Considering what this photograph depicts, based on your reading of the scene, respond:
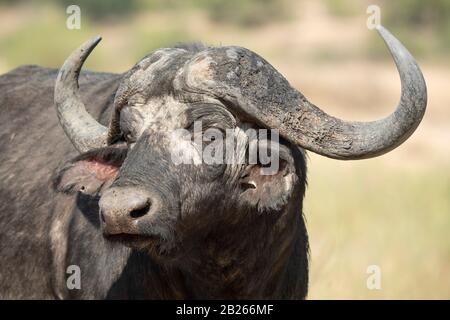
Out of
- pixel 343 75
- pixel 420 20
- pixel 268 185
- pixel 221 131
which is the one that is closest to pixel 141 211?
pixel 221 131

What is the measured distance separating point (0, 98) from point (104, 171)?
2255 mm

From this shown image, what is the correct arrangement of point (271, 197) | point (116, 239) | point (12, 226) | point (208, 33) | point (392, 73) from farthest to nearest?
point (208, 33), point (392, 73), point (12, 226), point (271, 197), point (116, 239)

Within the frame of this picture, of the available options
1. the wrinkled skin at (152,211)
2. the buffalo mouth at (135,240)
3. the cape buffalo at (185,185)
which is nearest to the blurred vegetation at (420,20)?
the wrinkled skin at (152,211)

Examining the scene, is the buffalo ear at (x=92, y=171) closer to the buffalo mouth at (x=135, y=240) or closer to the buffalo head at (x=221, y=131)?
the buffalo head at (x=221, y=131)

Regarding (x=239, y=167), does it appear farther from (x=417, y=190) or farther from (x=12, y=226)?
(x=417, y=190)

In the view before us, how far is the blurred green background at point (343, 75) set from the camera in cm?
1114

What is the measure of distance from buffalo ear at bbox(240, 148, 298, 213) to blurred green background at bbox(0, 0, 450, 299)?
3749 millimetres

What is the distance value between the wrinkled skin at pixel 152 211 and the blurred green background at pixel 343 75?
3.28 metres

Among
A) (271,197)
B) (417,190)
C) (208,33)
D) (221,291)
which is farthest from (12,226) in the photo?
(208,33)

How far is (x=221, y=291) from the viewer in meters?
6.56

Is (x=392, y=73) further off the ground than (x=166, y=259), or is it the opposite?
(x=392, y=73)

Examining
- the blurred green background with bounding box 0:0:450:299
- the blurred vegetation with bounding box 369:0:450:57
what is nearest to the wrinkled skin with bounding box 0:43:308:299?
the blurred green background with bounding box 0:0:450:299

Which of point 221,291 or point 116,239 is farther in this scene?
point 221,291

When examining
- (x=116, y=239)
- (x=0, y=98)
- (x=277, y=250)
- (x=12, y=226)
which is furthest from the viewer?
(x=0, y=98)
